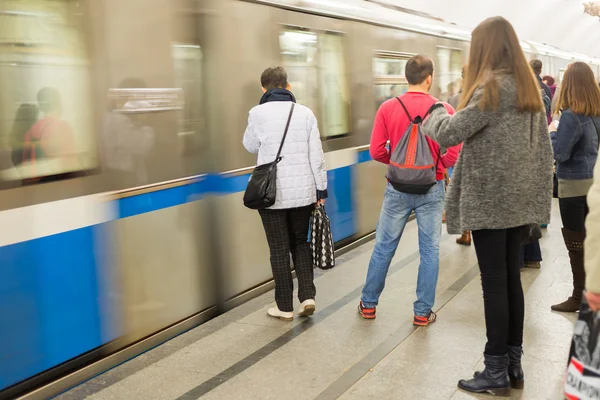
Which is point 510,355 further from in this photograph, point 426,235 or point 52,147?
point 52,147

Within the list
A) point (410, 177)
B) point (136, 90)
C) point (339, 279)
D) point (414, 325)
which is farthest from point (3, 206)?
point (339, 279)

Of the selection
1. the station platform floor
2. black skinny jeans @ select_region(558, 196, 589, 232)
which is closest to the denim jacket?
black skinny jeans @ select_region(558, 196, 589, 232)

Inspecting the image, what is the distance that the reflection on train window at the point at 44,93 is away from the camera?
3.46 metres

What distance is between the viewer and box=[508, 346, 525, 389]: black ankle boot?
3.86m

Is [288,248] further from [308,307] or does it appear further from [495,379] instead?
[495,379]

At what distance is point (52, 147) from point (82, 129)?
249 mm

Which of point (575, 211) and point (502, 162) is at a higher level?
point (502, 162)

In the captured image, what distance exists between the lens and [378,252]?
4.98 m

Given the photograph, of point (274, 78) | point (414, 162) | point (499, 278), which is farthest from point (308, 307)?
point (499, 278)

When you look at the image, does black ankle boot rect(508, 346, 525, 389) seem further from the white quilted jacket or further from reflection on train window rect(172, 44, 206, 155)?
reflection on train window rect(172, 44, 206, 155)

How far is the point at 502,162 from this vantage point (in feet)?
11.7

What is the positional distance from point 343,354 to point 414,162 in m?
1.30

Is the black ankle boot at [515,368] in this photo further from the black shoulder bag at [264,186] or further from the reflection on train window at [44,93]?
the reflection on train window at [44,93]

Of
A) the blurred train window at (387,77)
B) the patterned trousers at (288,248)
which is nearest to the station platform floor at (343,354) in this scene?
the patterned trousers at (288,248)
